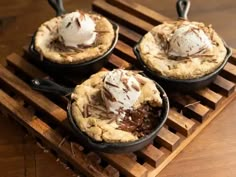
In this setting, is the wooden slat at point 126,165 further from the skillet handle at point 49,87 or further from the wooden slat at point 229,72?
the wooden slat at point 229,72

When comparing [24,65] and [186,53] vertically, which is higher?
[186,53]

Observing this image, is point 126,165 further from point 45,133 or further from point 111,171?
point 45,133

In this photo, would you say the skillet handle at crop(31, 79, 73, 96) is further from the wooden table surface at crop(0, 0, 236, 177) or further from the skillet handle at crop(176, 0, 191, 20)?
the skillet handle at crop(176, 0, 191, 20)

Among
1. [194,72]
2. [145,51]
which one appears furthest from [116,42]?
[194,72]

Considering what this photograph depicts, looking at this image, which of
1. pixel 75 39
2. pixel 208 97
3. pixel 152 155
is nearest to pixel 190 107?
pixel 208 97

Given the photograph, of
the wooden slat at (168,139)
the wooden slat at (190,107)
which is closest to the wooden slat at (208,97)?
the wooden slat at (190,107)

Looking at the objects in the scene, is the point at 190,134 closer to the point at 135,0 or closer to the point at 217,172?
the point at 217,172
